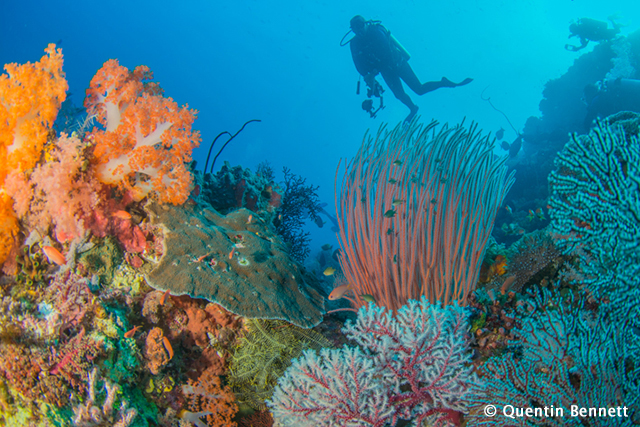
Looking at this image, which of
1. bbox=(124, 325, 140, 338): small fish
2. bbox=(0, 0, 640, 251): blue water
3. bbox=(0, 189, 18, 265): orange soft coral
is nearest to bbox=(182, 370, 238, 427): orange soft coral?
bbox=(124, 325, 140, 338): small fish

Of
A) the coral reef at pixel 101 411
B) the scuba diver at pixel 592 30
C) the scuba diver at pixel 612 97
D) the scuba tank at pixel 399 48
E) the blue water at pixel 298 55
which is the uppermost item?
the blue water at pixel 298 55

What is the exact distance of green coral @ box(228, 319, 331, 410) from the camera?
2619 mm

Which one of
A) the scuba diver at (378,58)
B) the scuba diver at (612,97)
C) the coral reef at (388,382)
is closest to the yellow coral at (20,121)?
the coral reef at (388,382)

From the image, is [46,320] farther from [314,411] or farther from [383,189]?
[383,189]

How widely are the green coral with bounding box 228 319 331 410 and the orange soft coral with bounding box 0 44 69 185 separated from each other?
2801 millimetres

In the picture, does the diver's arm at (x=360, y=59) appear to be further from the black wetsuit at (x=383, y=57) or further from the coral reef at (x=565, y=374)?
the coral reef at (x=565, y=374)

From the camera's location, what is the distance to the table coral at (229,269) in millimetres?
2609

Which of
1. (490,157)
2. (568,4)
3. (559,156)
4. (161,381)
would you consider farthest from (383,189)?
(568,4)

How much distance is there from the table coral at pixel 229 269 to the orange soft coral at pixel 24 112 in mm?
1190

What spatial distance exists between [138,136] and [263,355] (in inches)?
109

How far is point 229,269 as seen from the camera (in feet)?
9.57

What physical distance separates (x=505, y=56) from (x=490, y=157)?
114 m

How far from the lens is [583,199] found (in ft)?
7.42

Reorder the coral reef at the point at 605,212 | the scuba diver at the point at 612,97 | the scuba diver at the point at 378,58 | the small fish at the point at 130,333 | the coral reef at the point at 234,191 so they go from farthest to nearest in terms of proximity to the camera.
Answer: the scuba diver at the point at 378,58 < the scuba diver at the point at 612,97 < the coral reef at the point at 234,191 < the small fish at the point at 130,333 < the coral reef at the point at 605,212
